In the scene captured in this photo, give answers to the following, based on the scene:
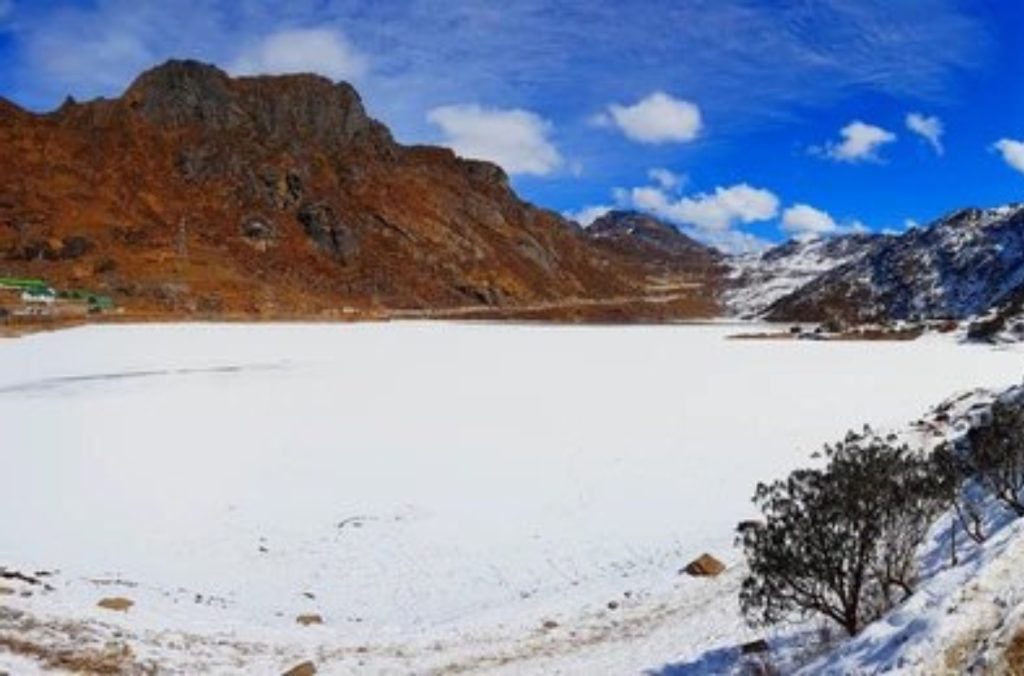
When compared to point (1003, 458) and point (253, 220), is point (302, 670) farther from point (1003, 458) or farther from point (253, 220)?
point (253, 220)

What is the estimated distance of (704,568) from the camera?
64.4 ft

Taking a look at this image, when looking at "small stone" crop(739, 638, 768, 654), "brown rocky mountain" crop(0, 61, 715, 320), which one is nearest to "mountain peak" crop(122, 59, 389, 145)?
"brown rocky mountain" crop(0, 61, 715, 320)

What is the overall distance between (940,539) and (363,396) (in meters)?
29.9

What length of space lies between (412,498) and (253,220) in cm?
13862

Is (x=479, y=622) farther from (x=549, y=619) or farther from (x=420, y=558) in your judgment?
(x=420, y=558)

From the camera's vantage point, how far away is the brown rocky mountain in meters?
129

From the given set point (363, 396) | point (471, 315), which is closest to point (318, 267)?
point (471, 315)

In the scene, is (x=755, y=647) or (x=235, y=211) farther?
(x=235, y=211)

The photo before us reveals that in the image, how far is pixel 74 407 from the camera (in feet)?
128

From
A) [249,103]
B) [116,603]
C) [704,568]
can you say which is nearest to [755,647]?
[704,568]

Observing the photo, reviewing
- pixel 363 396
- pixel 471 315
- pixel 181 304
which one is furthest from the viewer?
pixel 471 315

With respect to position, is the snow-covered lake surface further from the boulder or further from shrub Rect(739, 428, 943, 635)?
shrub Rect(739, 428, 943, 635)

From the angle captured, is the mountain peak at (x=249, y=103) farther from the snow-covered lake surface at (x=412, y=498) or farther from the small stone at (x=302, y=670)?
the small stone at (x=302, y=670)

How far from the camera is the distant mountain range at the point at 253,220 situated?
129250 mm
